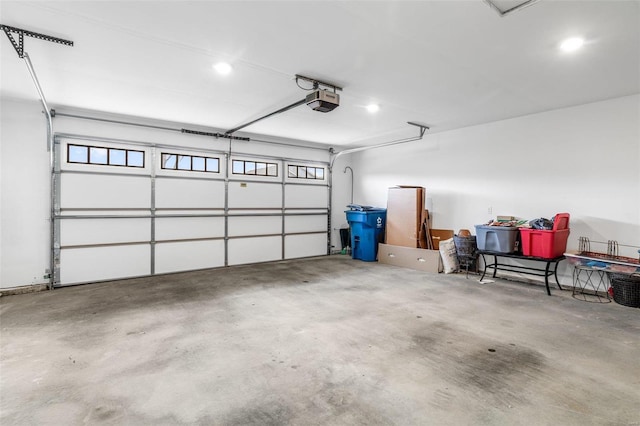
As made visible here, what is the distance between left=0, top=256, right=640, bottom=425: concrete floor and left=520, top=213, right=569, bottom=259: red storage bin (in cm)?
63

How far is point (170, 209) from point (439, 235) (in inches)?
209

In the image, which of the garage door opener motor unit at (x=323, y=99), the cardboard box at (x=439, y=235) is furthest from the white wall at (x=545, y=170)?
the garage door opener motor unit at (x=323, y=99)

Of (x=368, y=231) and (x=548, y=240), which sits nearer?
(x=548, y=240)

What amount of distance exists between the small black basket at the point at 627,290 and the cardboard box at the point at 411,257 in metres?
2.39

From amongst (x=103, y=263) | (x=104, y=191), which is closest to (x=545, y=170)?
(x=104, y=191)

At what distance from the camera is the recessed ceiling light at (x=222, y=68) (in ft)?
10.6

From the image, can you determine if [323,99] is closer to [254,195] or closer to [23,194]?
[254,195]

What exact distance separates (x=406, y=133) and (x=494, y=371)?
5054 mm

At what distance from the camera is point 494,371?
7.53ft

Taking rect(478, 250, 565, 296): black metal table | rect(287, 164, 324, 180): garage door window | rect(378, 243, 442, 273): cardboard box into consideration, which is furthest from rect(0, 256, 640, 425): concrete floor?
rect(287, 164, 324, 180): garage door window

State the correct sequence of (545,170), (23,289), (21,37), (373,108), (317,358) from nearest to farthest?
(317,358)
(21,37)
(23,289)
(373,108)
(545,170)

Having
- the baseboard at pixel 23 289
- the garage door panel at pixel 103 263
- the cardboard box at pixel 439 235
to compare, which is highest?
the cardboard box at pixel 439 235

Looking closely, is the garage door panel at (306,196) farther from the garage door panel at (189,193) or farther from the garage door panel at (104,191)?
the garage door panel at (104,191)

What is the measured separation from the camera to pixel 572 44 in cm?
278
